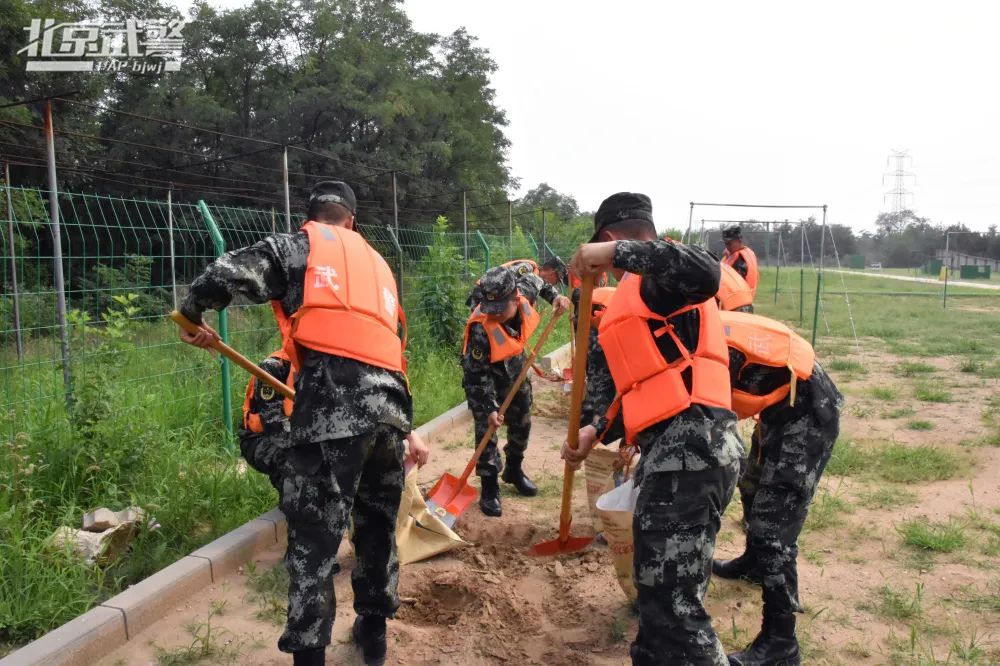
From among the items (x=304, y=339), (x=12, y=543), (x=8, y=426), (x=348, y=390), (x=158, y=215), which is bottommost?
(x=12, y=543)

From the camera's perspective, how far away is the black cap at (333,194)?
9.37 ft

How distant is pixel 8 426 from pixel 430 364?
4522mm

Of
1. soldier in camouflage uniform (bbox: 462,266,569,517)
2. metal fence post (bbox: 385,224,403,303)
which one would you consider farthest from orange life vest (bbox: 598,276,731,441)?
metal fence post (bbox: 385,224,403,303)

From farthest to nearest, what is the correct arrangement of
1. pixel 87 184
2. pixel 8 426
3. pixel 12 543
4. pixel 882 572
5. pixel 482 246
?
pixel 87 184 < pixel 482 246 < pixel 8 426 < pixel 882 572 < pixel 12 543

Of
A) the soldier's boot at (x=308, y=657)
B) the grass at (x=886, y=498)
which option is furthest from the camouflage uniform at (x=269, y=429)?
the grass at (x=886, y=498)

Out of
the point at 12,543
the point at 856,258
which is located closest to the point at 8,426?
the point at 12,543

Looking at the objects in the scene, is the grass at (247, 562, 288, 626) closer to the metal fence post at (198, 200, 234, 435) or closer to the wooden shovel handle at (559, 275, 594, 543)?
the wooden shovel handle at (559, 275, 594, 543)

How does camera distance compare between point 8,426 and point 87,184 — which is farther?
point 87,184

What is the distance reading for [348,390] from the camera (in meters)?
2.46

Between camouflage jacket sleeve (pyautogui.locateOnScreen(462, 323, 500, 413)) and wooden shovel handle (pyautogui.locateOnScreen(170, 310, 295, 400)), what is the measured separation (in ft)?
6.02

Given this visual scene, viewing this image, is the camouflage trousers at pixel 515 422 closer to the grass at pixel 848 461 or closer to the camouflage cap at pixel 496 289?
the camouflage cap at pixel 496 289

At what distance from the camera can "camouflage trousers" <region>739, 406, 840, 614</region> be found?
281 centimetres

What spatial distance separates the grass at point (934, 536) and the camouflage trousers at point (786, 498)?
5.29ft

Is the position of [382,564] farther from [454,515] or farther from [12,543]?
[12,543]
